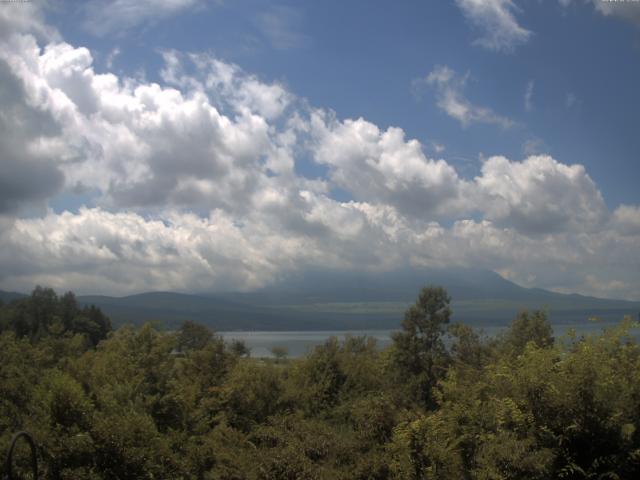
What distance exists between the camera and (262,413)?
29172 mm

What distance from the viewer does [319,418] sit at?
29625mm

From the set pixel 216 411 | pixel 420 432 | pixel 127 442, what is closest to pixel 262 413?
pixel 216 411

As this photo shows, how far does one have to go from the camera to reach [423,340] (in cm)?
4512

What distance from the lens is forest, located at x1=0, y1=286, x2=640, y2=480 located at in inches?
524

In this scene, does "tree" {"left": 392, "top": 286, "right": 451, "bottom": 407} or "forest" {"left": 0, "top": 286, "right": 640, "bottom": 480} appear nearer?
"forest" {"left": 0, "top": 286, "right": 640, "bottom": 480}

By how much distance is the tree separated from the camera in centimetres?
4353

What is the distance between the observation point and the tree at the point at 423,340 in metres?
43.5

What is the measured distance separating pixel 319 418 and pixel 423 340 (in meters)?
17.3

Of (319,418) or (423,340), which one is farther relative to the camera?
(423,340)

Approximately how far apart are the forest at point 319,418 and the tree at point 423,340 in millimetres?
9441

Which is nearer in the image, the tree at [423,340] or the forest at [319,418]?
the forest at [319,418]

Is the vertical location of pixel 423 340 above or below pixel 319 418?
above

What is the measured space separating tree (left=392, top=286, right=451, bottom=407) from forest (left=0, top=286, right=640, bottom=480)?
944 centimetres

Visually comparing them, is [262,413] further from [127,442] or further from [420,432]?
[420,432]
